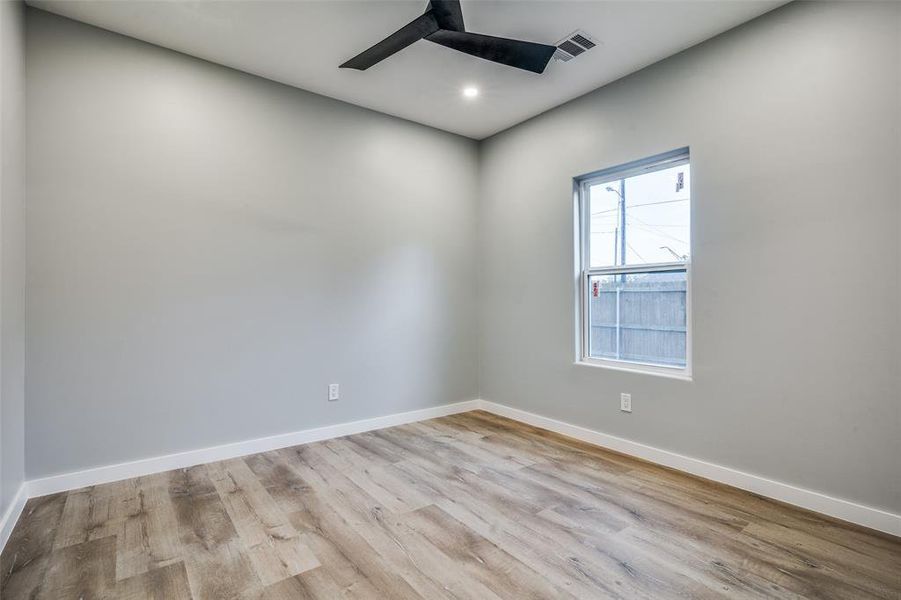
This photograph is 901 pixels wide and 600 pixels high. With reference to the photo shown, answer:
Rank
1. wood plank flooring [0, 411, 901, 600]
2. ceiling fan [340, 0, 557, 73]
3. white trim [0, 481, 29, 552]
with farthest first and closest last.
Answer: ceiling fan [340, 0, 557, 73] < white trim [0, 481, 29, 552] < wood plank flooring [0, 411, 901, 600]

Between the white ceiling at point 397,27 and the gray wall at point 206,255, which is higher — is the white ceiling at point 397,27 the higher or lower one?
the higher one

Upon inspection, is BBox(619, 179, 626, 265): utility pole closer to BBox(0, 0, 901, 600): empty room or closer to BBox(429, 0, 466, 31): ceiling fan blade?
BBox(0, 0, 901, 600): empty room

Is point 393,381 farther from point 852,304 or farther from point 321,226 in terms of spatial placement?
point 852,304

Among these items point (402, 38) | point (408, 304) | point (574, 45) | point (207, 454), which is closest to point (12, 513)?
point (207, 454)

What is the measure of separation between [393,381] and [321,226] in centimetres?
143

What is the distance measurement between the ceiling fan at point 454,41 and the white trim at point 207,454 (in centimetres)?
259

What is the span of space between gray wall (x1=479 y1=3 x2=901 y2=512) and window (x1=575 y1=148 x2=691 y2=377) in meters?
0.14

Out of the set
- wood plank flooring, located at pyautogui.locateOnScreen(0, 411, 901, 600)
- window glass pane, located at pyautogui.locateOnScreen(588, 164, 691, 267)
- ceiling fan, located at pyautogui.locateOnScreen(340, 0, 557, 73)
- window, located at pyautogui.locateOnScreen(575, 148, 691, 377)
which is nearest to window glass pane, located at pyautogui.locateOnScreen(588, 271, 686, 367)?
window, located at pyautogui.locateOnScreen(575, 148, 691, 377)

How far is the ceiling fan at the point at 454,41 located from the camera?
2.08m

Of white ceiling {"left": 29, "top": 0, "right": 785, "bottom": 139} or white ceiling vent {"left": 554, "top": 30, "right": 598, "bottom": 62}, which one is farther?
white ceiling vent {"left": 554, "top": 30, "right": 598, "bottom": 62}

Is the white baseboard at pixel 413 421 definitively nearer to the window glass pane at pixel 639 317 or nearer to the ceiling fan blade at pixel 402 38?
the window glass pane at pixel 639 317

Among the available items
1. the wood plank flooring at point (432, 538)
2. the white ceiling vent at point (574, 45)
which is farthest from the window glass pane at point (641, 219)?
the wood plank flooring at point (432, 538)

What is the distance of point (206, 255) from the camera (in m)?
2.96

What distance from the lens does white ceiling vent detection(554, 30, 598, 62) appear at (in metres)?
2.64
